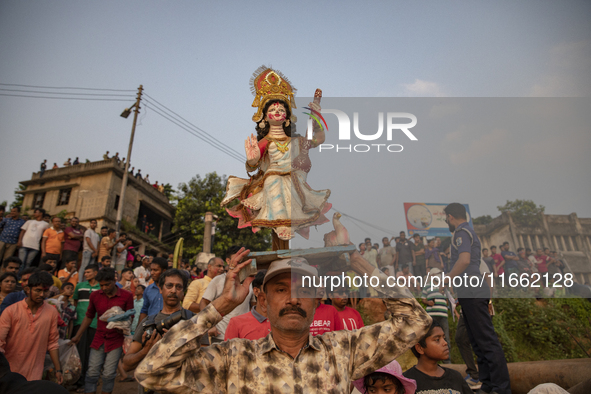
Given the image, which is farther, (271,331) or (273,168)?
(273,168)

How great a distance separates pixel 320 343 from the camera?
218cm

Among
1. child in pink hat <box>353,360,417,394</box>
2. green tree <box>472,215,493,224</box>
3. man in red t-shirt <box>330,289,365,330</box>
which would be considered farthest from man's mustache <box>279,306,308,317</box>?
man in red t-shirt <box>330,289,365,330</box>

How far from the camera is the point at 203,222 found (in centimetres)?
2592

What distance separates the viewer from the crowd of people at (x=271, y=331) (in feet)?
6.61

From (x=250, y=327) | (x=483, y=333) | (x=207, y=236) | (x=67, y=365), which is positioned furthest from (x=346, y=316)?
(x=207, y=236)

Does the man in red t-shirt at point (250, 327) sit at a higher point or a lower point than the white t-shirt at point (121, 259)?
lower

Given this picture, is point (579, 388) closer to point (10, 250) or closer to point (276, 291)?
point (276, 291)

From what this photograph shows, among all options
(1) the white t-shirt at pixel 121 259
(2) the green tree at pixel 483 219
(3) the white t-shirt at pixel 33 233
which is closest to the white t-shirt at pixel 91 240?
(1) the white t-shirt at pixel 121 259

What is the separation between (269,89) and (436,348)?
4.08 m

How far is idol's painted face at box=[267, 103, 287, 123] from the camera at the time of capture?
18.4 ft

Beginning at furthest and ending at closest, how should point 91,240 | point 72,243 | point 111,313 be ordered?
point 91,240 → point 72,243 → point 111,313

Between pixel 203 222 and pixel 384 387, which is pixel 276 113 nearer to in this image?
pixel 384 387

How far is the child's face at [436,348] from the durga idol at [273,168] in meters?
2.14

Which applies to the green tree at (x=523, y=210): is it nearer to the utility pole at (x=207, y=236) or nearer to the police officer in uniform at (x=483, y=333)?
the police officer in uniform at (x=483, y=333)
